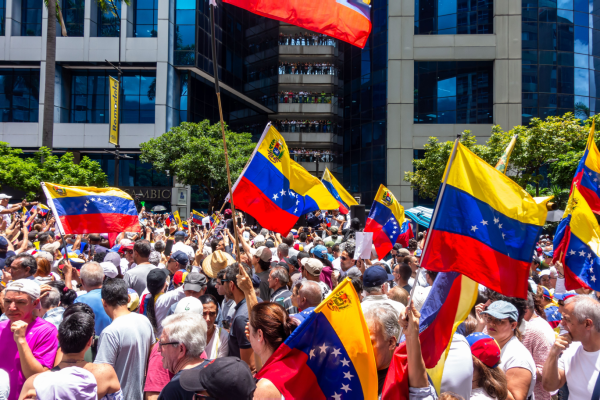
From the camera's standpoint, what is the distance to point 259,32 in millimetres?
48406

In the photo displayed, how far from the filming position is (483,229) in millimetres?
3820

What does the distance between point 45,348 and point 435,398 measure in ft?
10.8

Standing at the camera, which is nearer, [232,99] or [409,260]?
[409,260]

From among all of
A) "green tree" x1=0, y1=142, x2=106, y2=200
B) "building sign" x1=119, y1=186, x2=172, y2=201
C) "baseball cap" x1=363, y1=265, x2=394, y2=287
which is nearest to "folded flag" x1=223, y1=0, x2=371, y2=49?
"baseball cap" x1=363, y1=265, x2=394, y2=287

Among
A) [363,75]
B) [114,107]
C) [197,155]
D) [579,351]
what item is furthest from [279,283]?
[363,75]

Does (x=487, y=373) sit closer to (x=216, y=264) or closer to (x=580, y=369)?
(x=580, y=369)

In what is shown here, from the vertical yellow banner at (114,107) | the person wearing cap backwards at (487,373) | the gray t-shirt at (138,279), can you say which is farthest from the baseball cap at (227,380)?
the vertical yellow banner at (114,107)

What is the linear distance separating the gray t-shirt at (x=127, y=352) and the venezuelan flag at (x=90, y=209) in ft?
13.0

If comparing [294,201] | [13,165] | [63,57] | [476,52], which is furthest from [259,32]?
[294,201]

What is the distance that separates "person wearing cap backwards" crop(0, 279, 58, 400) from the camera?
3.75 m

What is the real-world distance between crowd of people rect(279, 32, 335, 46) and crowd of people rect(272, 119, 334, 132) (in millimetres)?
8075

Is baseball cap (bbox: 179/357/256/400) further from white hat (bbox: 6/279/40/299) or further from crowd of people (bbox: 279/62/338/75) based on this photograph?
crowd of people (bbox: 279/62/338/75)

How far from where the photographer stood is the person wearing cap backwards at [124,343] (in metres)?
4.09

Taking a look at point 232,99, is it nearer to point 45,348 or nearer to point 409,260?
point 409,260
